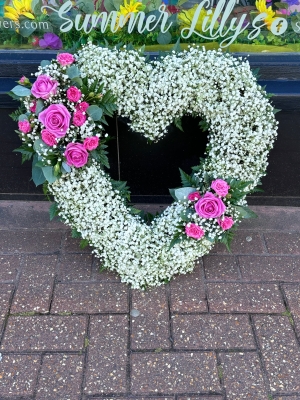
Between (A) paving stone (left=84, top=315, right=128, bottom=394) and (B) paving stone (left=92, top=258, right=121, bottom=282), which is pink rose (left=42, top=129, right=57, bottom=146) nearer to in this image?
(B) paving stone (left=92, top=258, right=121, bottom=282)

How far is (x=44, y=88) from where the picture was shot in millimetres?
2451

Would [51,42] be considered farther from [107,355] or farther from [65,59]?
[107,355]

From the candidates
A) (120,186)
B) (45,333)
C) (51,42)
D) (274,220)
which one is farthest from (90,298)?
(51,42)

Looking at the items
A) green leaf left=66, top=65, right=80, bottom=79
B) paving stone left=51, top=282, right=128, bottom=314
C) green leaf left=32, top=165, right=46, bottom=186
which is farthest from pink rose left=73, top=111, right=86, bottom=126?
paving stone left=51, top=282, right=128, bottom=314

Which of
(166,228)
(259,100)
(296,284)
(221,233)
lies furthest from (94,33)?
(296,284)

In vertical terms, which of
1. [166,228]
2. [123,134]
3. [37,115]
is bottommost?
[166,228]

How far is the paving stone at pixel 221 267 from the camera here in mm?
2934

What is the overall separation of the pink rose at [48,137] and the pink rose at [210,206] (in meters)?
0.88

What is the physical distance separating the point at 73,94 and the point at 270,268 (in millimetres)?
1692

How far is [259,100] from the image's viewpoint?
2.69 metres

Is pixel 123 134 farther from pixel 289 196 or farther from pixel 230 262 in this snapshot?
pixel 289 196

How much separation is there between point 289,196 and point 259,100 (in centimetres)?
108

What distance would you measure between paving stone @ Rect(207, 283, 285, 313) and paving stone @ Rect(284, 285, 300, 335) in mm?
54

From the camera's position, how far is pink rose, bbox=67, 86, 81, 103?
2.45 meters
